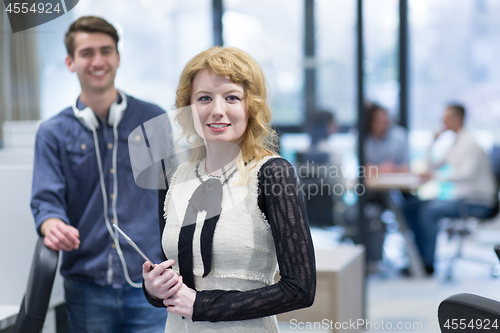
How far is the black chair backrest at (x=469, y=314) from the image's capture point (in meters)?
1.05

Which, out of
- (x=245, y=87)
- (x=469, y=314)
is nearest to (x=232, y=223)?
(x=245, y=87)

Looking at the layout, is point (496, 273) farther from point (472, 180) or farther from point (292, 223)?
point (292, 223)

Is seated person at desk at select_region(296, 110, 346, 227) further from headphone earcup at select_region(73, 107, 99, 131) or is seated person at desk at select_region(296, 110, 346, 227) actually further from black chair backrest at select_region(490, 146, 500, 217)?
headphone earcup at select_region(73, 107, 99, 131)

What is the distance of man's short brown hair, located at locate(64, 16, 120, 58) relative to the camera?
61.0 inches

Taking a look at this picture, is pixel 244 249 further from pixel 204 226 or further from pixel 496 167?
pixel 496 167

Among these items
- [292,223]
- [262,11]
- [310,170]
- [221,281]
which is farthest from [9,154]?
[262,11]

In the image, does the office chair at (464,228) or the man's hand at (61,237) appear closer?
the man's hand at (61,237)

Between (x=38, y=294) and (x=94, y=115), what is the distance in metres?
0.56

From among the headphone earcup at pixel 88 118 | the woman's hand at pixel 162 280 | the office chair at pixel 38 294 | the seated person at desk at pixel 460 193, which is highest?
the headphone earcup at pixel 88 118

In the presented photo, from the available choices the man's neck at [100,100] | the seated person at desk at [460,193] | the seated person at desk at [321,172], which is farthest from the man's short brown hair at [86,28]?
the seated person at desk at [460,193]

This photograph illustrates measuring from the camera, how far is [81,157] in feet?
5.08

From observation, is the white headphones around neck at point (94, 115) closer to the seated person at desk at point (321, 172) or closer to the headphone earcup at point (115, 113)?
the headphone earcup at point (115, 113)

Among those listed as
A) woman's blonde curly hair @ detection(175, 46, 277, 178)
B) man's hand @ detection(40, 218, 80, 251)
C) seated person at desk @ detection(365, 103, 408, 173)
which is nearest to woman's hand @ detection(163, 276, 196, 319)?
woman's blonde curly hair @ detection(175, 46, 277, 178)

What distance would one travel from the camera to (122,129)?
5.22 ft
